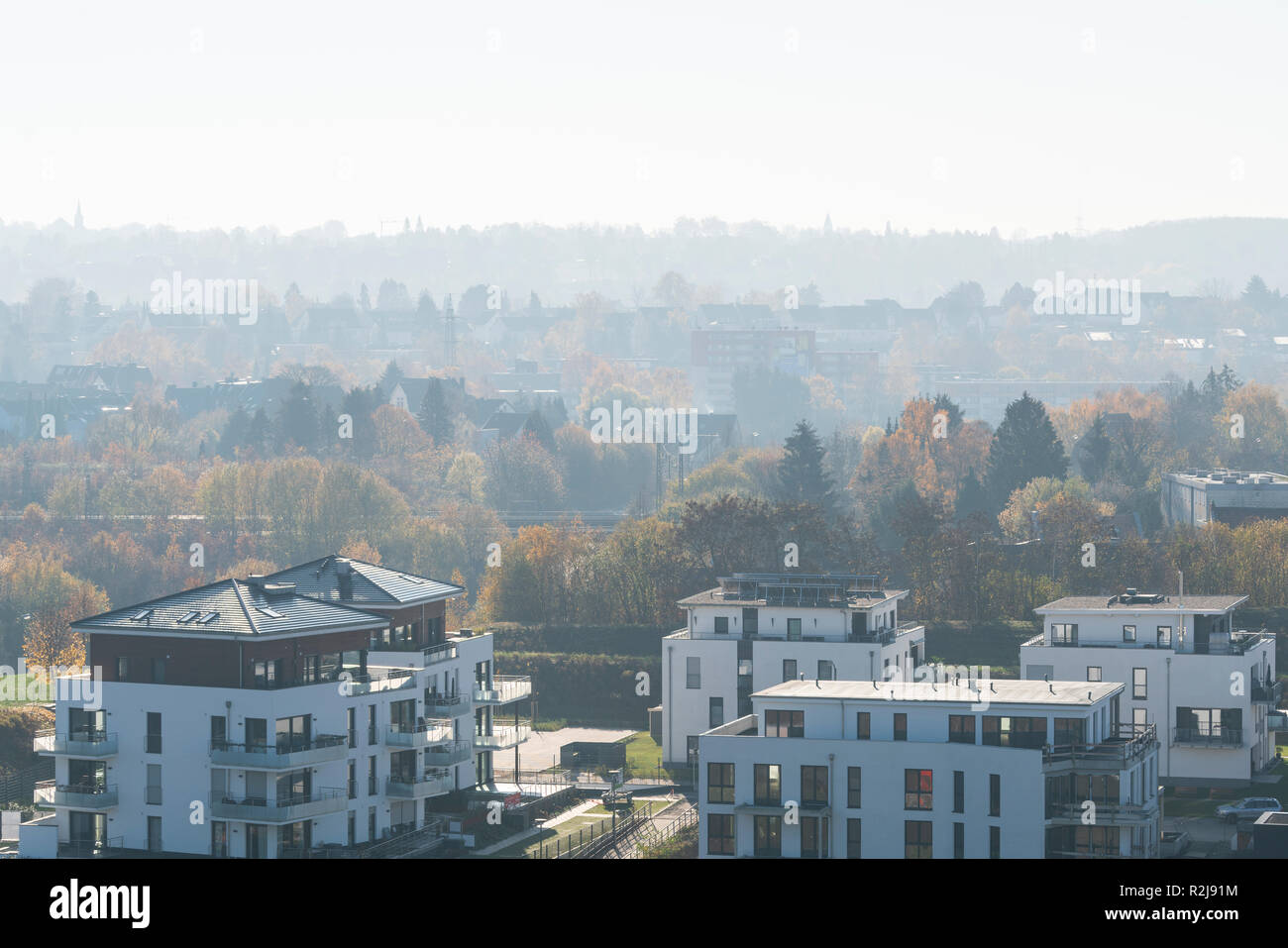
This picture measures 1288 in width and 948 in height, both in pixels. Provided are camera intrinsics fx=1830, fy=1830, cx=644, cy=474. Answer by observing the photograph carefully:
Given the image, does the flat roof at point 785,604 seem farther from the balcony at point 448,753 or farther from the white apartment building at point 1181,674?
the balcony at point 448,753

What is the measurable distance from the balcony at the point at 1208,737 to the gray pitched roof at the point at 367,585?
63.2 feet

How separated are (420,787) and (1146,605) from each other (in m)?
21.3

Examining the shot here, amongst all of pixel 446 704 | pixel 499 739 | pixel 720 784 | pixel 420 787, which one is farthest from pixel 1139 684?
pixel 420 787

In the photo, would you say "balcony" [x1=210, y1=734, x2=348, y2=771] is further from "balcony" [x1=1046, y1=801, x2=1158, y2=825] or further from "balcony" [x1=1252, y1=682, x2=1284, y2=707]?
"balcony" [x1=1252, y1=682, x2=1284, y2=707]

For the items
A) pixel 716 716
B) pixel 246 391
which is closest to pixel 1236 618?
pixel 716 716

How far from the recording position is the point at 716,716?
52.2 m

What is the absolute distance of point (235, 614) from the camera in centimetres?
3916

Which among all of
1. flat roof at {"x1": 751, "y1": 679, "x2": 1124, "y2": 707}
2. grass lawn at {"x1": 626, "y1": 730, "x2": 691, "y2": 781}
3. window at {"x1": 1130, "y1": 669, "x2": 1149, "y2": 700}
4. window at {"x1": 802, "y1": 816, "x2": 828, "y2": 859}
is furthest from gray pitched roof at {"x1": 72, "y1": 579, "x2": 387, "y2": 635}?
window at {"x1": 1130, "y1": 669, "x2": 1149, "y2": 700}

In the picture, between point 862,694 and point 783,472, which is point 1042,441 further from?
point 862,694

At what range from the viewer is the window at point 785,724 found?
37.9 metres

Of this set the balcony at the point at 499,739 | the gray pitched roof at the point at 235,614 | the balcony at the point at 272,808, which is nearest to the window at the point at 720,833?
the balcony at the point at 272,808

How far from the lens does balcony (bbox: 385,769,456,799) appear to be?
4106 centimetres

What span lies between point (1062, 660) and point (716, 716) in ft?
32.2
